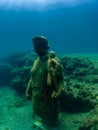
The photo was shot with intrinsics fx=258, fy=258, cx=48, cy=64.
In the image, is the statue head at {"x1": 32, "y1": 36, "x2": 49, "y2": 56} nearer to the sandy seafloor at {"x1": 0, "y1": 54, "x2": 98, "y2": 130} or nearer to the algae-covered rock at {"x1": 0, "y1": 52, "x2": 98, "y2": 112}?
the algae-covered rock at {"x1": 0, "y1": 52, "x2": 98, "y2": 112}

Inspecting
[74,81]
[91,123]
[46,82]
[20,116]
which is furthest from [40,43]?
[74,81]

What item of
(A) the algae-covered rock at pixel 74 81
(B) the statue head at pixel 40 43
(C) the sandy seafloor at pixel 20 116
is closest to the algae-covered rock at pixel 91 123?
(C) the sandy seafloor at pixel 20 116

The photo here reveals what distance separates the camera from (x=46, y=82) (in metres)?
7.56

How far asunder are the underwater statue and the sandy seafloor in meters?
0.67

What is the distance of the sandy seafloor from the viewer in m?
8.45

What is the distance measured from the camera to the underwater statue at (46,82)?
288 inches

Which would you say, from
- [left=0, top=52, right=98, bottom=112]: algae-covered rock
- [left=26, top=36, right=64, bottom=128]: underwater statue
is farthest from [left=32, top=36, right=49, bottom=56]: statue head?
[left=0, top=52, right=98, bottom=112]: algae-covered rock

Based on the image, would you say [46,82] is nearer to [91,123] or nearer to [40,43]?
[40,43]

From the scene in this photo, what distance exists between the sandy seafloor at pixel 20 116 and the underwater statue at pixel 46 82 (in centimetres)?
67

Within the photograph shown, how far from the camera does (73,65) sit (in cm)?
1406

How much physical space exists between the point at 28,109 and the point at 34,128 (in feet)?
6.56

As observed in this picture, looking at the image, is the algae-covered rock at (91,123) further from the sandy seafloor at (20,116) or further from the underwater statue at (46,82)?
the underwater statue at (46,82)

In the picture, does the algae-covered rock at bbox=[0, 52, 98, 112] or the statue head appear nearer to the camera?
the statue head

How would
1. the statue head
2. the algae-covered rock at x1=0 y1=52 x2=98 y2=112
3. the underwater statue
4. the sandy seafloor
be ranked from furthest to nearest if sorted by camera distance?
the algae-covered rock at x1=0 y1=52 x2=98 y2=112, the sandy seafloor, the statue head, the underwater statue
